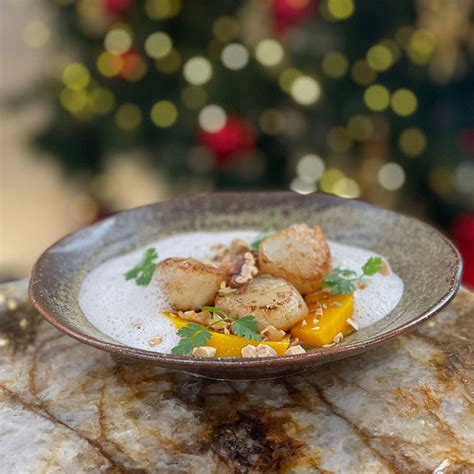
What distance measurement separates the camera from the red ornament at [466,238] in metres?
2.56

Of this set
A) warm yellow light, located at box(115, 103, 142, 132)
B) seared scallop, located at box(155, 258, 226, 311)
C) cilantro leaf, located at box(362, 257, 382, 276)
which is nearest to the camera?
seared scallop, located at box(155, 258, 226, 311)

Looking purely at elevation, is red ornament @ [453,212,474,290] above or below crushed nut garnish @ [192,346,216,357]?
below

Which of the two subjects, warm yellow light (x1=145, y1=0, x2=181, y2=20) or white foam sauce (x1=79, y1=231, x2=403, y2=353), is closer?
white foam sauce (x1=79, y1=231, x2=403, y2=353)

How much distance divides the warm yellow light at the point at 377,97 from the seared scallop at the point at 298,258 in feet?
4.43

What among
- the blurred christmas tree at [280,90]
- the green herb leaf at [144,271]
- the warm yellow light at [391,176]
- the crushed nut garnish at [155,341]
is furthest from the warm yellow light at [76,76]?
the crushed nut garnish at [155,341]

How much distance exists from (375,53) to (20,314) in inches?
60.6

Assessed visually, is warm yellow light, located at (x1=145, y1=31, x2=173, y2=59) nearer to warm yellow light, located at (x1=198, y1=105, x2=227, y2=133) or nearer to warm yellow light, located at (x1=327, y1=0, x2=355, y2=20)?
warm yellow light, located at (x1=198, y1=105, x2=227, y2=133)

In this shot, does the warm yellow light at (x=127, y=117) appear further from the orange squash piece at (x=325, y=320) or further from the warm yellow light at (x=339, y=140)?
the orange squash piece at (x=325, y=320)

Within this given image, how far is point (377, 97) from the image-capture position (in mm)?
2451

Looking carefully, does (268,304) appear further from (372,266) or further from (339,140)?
(339,140)

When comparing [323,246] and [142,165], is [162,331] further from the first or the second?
[142,165]

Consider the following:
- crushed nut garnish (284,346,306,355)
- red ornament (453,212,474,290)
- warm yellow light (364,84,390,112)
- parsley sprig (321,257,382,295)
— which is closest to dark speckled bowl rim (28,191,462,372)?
crushed nut garnish (284,346,306,355)

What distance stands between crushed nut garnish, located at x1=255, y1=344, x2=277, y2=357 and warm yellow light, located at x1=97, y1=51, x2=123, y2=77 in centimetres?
173

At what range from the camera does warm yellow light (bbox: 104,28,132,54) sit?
8.14ft
